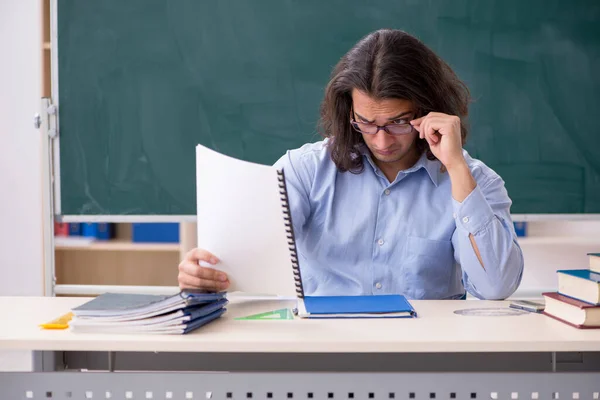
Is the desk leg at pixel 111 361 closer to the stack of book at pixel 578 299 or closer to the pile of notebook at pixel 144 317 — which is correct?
the pile of notebook at pixel 144 317

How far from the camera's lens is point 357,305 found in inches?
56.9

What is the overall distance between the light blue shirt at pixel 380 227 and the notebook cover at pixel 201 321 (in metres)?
0.54

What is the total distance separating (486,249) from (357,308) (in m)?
0.41

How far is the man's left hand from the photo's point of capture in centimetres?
163

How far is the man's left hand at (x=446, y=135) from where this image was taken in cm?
163

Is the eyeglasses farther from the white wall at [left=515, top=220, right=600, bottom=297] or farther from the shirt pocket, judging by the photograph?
the white wall at [left=515, top=220, right=600, bottom=297]

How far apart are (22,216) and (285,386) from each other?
2835mm

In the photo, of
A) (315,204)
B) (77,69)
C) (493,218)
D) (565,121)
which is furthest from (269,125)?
(493,218)

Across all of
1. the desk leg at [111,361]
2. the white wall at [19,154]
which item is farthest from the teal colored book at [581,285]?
the white wall at [19,154]

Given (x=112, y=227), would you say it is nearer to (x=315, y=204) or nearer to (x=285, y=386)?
(x=315, y=204)

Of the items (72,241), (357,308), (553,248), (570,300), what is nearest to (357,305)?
(357,308)

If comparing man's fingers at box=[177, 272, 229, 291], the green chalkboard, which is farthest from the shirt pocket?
the green chalkboard

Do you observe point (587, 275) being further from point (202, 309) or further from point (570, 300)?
point (202, 309)

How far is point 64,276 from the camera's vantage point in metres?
3.71
